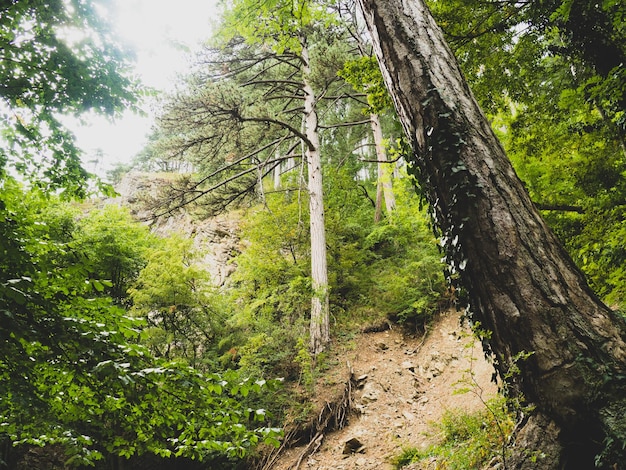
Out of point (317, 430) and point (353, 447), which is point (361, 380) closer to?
point (317, 430)

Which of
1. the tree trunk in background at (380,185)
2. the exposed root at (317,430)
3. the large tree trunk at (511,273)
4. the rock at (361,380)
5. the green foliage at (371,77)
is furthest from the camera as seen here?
the tree trunk in background at (380,185)

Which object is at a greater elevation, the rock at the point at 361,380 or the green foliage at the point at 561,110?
the green foliage at the point at 561,110

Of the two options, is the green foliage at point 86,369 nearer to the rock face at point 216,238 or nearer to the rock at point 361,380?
the rock at point 361,380

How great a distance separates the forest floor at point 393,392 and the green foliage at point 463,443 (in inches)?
9.6

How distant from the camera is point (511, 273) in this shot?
1606 millimetres

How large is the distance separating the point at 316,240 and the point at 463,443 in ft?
17.4

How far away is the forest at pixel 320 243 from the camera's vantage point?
1.62 metres

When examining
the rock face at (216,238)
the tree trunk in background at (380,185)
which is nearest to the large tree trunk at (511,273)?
the tree trunk in background at (380,185)

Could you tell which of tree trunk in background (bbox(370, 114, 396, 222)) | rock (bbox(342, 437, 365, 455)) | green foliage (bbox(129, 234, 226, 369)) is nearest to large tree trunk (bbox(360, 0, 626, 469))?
rock (bbox(342, 437, 365, 455))

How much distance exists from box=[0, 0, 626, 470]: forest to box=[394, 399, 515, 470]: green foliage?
149 mm

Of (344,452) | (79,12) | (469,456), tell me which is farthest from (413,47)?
(344,452)

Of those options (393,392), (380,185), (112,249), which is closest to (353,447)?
(393,392)

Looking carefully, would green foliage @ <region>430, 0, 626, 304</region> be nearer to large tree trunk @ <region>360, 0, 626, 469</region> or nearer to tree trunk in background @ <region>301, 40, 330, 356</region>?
large tree trunk @ <region>360, 0, 626, 469</region>

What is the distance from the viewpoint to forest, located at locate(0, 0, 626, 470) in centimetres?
162
